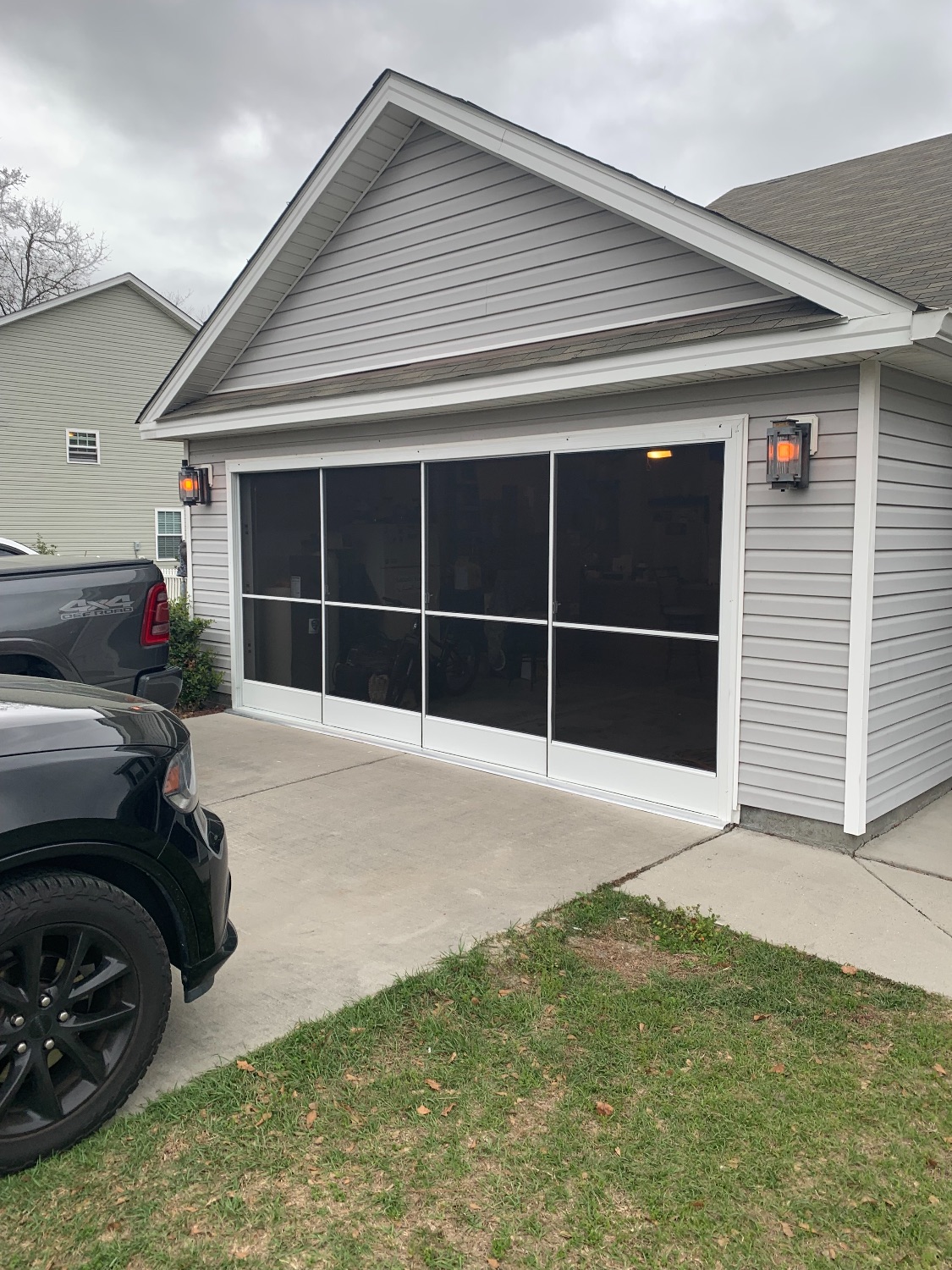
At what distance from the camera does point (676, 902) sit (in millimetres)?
4527

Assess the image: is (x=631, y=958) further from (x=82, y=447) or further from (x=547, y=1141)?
(x=82, y=447)

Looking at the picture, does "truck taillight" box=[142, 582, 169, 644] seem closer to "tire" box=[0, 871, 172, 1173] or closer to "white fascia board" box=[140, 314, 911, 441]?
"white fascia board" box=[140, 314, 911, 441]

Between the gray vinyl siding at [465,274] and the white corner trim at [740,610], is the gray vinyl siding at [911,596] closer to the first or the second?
the white corner trim at [740,610]

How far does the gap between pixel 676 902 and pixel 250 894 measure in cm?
204

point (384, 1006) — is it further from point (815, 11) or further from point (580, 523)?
point (815, 11)

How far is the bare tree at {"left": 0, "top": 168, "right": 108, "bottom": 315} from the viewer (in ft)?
102

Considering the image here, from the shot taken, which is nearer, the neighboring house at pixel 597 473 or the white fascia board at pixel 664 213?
the white fascia board at pixel 664 213

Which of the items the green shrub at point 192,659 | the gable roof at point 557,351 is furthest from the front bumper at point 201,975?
the green shrub at point 192,659

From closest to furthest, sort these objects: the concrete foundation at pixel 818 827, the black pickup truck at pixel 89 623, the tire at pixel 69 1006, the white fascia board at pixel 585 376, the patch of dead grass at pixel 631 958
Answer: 1. the tire at pixel 69 1006
2. the patch of dead grass at pixel 631 958
3. the white fascia board at pixel 585 376
4. the concrete foundation at pixel 818 827
5. the black pickup truck at pixel 89 623

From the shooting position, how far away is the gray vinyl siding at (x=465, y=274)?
19.3ft

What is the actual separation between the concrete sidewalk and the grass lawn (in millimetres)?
384

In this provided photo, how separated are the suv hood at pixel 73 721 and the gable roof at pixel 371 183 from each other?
147 inches

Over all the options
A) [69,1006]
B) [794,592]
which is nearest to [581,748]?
[794,592]

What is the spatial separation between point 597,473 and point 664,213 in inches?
60.7
